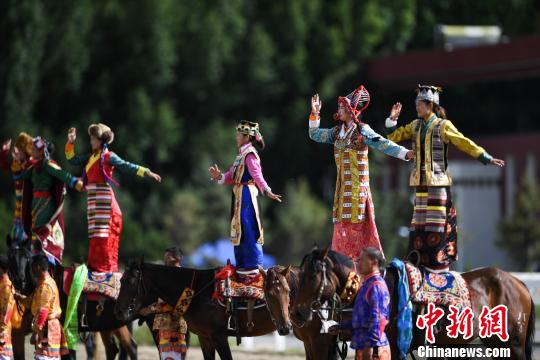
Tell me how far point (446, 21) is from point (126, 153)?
17233mm

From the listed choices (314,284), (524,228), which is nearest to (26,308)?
(314,284)

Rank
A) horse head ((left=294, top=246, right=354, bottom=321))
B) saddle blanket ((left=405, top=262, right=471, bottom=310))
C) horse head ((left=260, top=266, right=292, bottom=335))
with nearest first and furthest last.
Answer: horse head ((left=294, top=246, right=354, bottom=321)) → horse head ((left=260, top=266, right=292, bottom=335)) → saddle blanket ((left=405, top=262, right=471, bottom=310))

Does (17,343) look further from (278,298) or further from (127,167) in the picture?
(278,298)

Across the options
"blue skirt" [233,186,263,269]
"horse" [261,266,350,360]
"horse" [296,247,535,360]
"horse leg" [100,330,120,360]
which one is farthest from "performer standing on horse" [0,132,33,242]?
"horse" [296,247,535,360]

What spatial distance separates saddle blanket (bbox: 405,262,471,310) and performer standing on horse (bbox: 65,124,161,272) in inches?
148

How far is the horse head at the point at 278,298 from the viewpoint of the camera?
11.6 metres

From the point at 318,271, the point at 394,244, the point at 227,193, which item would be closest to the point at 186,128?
the point at 227,193

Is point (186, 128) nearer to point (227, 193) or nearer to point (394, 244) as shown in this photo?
point (227, 193)

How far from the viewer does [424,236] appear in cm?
1227

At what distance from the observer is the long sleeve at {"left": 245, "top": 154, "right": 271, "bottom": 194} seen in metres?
13.0

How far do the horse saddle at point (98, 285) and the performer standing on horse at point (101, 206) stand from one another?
10 cm

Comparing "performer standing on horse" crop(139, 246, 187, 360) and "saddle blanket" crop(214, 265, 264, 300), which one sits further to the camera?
"performer standing on horse" crop(139, 246, 187, 360)

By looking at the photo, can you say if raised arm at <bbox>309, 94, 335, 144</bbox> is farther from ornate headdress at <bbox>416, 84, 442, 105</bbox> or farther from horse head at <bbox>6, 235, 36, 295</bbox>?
horse head at <bbox>6, 235, 36, 295</bbox>

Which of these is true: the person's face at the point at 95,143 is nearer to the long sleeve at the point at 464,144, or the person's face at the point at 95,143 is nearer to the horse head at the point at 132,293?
the horse head at the point at 132,293
